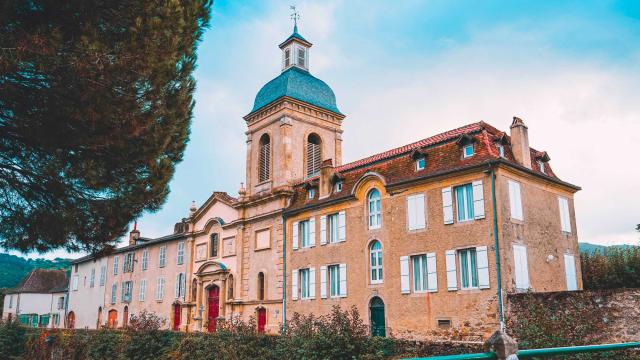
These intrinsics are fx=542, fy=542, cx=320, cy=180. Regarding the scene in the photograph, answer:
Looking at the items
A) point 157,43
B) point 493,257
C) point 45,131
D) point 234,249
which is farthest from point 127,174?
point 234,249

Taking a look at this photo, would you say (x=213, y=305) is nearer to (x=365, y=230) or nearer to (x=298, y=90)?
(x=365, y=230)

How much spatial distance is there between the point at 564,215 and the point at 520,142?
4080 millimetres

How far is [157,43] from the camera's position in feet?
27.7

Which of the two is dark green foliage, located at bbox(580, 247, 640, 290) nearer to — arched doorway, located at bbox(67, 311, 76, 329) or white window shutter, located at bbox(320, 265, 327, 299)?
white window shutter, located at bbox(320, 265, 327, 299)

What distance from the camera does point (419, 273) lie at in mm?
20812

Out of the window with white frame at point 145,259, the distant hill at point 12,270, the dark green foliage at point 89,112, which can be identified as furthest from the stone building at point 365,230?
the distant hill at point 12,270

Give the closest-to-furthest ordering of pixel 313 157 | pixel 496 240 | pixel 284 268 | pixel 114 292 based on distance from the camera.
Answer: pixel 496 240, pixel 284 268, pixel 313 157, pixel 114 292

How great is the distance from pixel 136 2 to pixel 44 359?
24572 mm

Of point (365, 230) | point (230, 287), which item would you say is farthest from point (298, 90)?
point (230, 287)

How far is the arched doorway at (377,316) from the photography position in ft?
71.3

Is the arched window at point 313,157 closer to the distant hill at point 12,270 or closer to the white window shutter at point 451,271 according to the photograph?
the white window shutter at point 451,271

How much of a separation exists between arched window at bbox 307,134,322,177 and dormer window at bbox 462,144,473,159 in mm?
11424

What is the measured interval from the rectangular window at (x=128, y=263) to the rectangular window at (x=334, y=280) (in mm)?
20854

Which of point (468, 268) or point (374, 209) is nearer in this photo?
point (468, 268)
